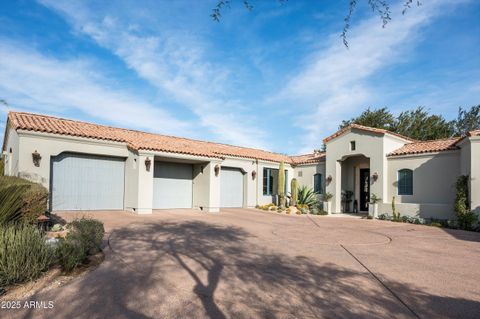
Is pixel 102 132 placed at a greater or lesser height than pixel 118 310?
greater

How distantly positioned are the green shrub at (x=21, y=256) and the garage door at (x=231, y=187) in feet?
48.2

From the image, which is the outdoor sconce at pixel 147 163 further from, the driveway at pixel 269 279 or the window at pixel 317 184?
the window at pixel 317 184

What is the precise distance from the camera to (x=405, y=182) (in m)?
16.5

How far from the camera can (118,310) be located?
3994mm

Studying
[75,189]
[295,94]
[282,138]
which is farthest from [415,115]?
[75,189]

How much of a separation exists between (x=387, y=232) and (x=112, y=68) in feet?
50.7

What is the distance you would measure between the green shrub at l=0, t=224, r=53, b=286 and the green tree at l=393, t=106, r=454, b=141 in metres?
37.4

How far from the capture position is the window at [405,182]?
1633 centimetres

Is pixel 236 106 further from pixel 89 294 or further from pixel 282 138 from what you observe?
pixel 89 294

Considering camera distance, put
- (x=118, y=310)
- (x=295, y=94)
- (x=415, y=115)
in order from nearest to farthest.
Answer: (x=118, y=310) → (x=295, y=94) → (x=415, y=115)

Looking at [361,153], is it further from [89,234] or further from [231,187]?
[89,234]

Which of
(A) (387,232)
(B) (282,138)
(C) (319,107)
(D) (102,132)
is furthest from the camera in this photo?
(B) (282,138)

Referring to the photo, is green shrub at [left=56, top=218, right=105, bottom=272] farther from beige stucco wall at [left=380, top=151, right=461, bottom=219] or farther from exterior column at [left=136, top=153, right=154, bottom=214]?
beige stucco wall at [left=380, top=151, right=461, bottom=219]

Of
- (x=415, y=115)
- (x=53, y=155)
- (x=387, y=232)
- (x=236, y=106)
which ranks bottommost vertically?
(x=387, y=232)
